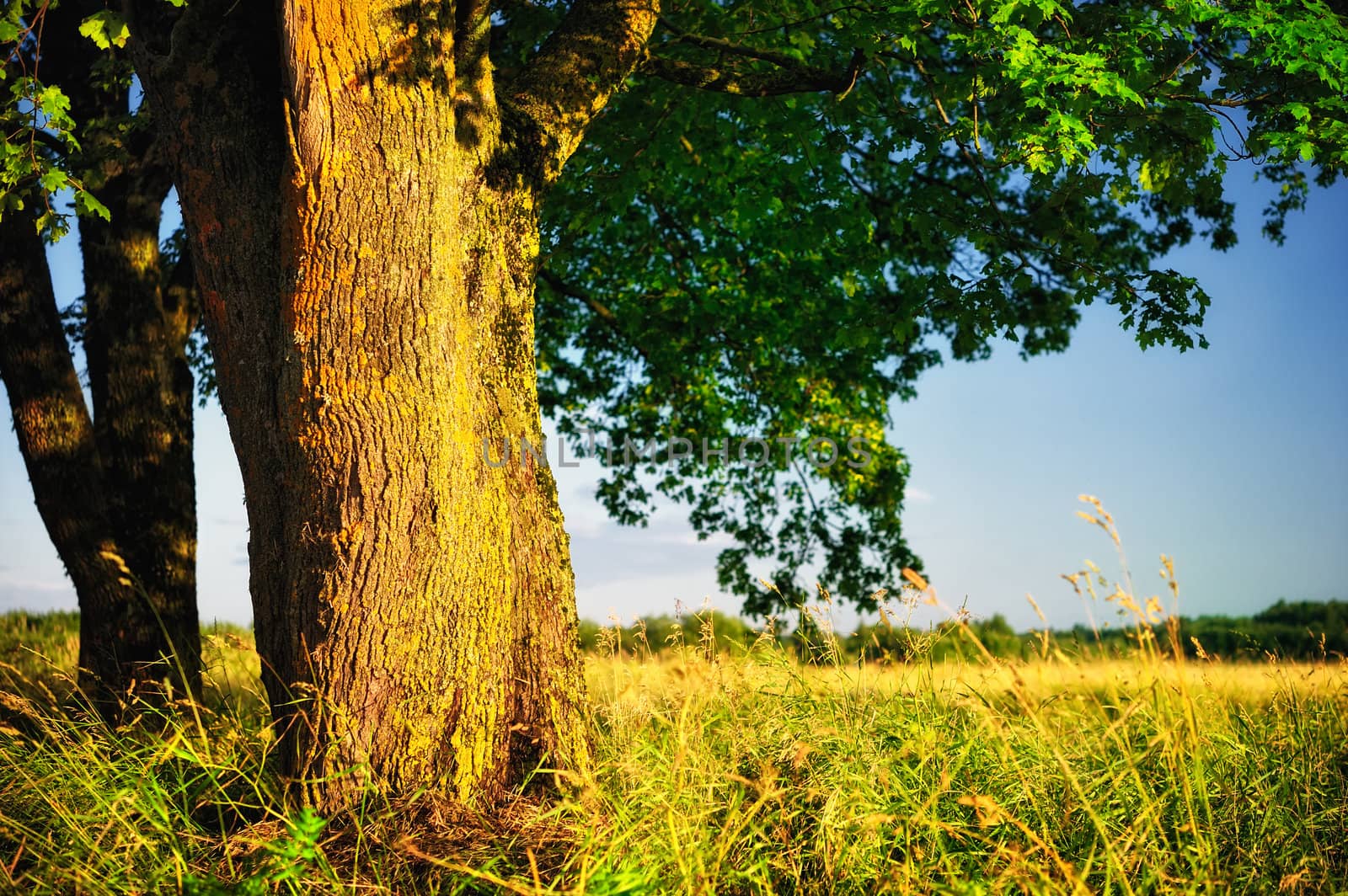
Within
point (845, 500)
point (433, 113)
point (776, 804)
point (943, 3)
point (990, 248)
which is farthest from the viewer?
point (845, 500)

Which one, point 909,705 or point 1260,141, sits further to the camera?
point 1260,141

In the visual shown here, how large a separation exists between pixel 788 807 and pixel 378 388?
8.32 ft

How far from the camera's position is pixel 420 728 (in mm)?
4270

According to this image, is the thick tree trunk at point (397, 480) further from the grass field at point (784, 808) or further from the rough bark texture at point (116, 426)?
the rough bark texture at point (116, 426)

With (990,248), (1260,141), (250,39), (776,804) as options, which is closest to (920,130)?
(1260,141)

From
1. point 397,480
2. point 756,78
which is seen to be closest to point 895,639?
point 397,480

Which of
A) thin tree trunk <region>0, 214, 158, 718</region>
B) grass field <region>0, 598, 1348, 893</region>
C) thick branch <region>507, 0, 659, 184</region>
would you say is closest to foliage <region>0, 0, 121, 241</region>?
→ thin tree trunk <region>0, 214, 158, 718</region>

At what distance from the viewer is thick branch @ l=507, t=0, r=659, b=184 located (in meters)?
5.43

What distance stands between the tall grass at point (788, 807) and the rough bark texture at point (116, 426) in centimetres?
225

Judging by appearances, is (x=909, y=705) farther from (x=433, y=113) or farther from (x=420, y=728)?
(x=433, y=113)

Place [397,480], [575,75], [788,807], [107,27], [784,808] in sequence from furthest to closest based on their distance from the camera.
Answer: [575,75] → [107,27] → [397,480] → [788,807] → [784,808]

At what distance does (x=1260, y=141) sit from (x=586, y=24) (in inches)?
165

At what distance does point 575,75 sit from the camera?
18.8ft

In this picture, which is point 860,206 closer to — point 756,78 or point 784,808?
point 756,78
